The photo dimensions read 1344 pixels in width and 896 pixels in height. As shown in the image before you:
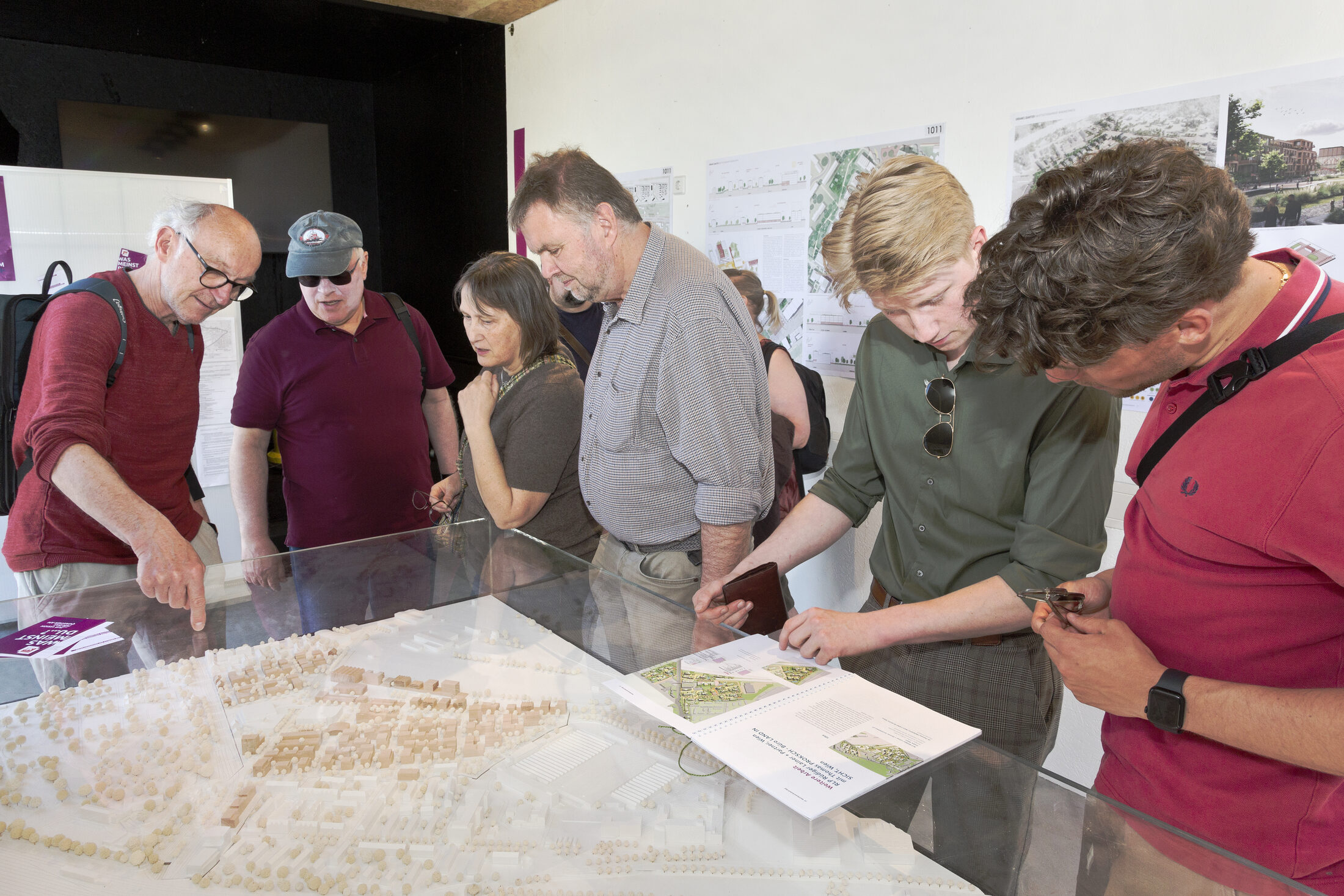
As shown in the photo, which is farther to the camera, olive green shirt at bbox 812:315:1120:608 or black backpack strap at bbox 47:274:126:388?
black backpack strap at bbox 47:274:126:388

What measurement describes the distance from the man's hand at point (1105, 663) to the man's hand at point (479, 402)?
1490 mm

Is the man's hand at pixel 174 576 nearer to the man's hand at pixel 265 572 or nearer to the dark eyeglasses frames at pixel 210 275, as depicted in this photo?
the man's hand at pixel 265 572

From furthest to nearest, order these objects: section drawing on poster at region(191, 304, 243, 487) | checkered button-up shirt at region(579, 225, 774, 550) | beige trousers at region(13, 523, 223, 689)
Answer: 1. section drawing on poster at region(191, 304, 243, 487)
2. checkered button-up shirt at region(579, 225, 774, 550)
3. beige trousers at region(13, 523, 223, 689)

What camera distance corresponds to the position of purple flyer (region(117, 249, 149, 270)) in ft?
12.8

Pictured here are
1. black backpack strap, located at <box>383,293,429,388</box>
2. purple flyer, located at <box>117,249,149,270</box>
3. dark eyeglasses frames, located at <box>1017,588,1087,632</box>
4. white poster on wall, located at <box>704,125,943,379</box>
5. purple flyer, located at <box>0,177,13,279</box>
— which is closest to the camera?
dark eyeglasses frames, located at <box>1017,588,1087,632</box>

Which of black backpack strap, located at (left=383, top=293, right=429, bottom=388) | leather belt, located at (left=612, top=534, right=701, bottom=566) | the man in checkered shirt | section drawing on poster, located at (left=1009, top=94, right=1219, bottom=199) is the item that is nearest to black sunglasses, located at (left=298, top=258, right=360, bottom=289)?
black backpack strap, located at (left=383, top=293, right=429, bottom=388)

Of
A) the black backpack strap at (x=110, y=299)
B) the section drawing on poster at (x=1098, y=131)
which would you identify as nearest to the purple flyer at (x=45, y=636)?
the black backpack strap at (x=110, y=299)

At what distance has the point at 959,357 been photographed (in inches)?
61.0

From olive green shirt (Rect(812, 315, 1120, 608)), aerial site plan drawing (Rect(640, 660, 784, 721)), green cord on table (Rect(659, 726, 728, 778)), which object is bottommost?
green cord on table (Rect(659, 726, 728, 778))

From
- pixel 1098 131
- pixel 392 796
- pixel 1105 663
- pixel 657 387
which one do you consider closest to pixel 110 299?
pixel 657 387

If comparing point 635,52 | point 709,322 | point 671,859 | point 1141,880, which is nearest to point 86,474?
point 709,322

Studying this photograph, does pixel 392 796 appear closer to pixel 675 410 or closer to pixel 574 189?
pixel 675 410

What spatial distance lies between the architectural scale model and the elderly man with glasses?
31 cm

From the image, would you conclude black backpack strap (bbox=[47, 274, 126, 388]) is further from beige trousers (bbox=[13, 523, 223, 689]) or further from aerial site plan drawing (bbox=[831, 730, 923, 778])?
aerial site plan drawing (bbox=[831, 730, 923, 778])
